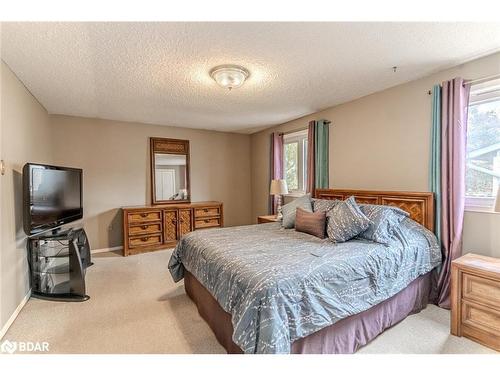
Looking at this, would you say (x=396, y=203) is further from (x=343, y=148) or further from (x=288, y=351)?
(x=288, y=351)

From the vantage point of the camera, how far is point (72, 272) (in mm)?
2666

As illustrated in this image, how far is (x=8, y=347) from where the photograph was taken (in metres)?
1.87

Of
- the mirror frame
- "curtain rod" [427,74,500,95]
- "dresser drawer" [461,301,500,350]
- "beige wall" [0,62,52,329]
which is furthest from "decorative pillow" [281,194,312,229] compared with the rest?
"beige wall" [0,62,52,329]

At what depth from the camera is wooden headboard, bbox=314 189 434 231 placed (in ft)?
8.18

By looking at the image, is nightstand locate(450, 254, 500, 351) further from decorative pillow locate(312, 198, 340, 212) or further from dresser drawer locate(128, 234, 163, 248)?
dresser drawer locate(128, 234, 163, 248)

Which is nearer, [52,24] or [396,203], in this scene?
[52,24]

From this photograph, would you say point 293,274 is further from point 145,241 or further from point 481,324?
point 145,241

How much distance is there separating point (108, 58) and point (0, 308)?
7.57 feet

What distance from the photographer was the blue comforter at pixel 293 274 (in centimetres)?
141

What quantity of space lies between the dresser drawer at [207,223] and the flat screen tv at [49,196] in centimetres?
188

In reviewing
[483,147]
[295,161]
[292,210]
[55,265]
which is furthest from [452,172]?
[55,265]
